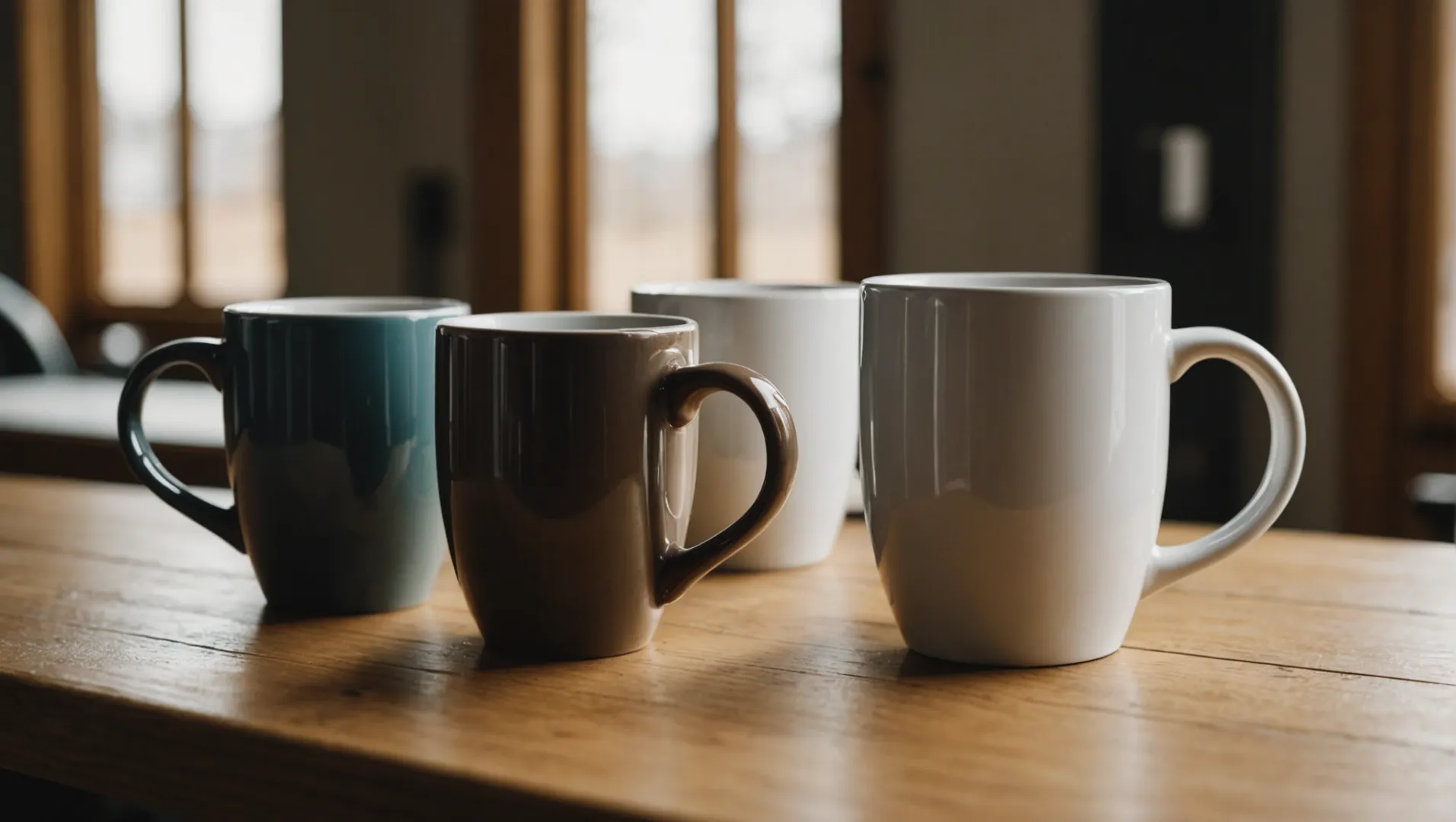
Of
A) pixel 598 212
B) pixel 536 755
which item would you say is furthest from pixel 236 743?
pixel 598 212

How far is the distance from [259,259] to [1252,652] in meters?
3.45

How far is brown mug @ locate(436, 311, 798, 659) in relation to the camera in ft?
1.70

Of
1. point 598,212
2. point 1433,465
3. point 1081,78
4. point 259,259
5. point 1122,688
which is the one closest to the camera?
point 1122,688

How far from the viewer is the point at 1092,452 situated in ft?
1.71

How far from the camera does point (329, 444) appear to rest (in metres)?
0.60

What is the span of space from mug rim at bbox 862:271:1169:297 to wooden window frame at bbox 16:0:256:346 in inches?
141

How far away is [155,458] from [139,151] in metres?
3.54

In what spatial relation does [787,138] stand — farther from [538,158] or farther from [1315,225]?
[1315,225]

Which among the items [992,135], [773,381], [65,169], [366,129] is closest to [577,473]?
[773,381]

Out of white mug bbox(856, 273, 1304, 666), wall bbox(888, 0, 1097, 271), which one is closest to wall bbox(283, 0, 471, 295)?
wall bbox(888, 0, 1097, 271)

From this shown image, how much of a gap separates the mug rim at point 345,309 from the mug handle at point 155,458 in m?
0.03

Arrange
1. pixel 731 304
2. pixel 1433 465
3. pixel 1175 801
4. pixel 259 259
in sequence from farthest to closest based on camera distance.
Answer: pixel 259 259 < pixel 1433 465 < pixel 731 304 < pixel 1175 801

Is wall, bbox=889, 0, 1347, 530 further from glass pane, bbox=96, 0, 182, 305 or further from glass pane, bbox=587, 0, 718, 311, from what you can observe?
glass pane, bbox=96, 0, 182, 305

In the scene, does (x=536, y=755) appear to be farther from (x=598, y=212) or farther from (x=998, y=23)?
(x=598, y=212)
